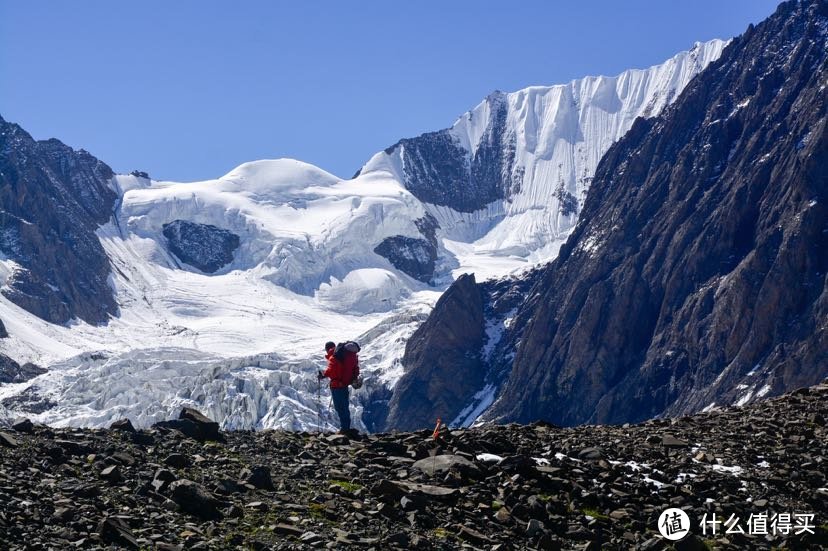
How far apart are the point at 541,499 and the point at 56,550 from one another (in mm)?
9744

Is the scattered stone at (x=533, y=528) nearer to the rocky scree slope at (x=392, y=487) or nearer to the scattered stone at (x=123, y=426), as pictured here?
the rocky scree slope at (x=392, y=487)

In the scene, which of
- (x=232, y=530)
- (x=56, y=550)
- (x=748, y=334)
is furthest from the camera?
(x=748, y=334)

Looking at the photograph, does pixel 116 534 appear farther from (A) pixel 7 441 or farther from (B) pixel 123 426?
(B) pixel 123 426

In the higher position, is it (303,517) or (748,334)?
(748,334)

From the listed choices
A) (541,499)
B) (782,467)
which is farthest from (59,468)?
(782,467)

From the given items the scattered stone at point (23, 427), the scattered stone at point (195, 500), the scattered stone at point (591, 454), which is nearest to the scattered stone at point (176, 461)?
the scattered stone at point (195, 500)

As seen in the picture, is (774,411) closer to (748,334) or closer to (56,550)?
(56,550)

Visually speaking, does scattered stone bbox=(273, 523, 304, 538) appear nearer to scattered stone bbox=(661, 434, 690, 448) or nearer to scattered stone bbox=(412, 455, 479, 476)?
scattered stone bbox=(412, 455, 479, 476)

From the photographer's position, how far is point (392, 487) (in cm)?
2483

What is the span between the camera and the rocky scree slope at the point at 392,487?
21844 mm

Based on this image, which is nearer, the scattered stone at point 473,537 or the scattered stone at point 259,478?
the scattered stone at point 473,537

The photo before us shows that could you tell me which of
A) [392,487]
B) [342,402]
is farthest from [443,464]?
[342,402]

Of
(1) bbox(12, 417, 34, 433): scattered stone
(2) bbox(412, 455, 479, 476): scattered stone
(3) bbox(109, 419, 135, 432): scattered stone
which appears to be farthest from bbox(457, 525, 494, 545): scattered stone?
(1) bbox(12, 417, 34, 433): scattered stone

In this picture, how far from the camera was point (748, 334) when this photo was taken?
18950cm
